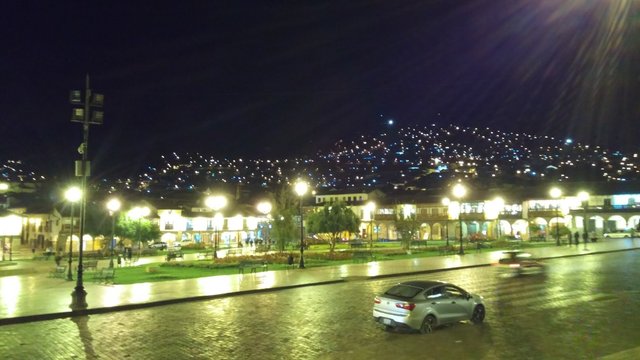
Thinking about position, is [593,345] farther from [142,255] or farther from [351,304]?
[142,255]

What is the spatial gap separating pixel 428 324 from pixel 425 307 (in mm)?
469

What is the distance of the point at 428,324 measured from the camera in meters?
13.6

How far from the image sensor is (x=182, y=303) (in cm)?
2047

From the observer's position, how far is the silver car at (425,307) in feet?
43.9

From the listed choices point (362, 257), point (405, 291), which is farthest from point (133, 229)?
point (405, 291)

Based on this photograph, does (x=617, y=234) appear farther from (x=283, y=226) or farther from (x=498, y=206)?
(x=283, y=226)

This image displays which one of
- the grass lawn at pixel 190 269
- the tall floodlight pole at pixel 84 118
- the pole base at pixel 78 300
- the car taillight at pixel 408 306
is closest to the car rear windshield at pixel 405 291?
the car taillight at pixel 408 306

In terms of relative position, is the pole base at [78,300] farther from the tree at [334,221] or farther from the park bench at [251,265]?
the tree at [334,221]

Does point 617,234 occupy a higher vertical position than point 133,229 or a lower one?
lower

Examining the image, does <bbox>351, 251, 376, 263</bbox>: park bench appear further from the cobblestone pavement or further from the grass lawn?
the cobblestone pavement

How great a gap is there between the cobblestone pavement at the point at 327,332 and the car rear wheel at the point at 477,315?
0.27 metres

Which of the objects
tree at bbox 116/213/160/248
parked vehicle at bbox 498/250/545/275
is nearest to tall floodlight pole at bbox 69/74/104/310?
parked vehicle at bbox 498/250/545/275

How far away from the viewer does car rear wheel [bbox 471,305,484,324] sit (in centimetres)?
1469

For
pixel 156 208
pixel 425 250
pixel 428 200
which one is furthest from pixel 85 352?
pixel 428 200
